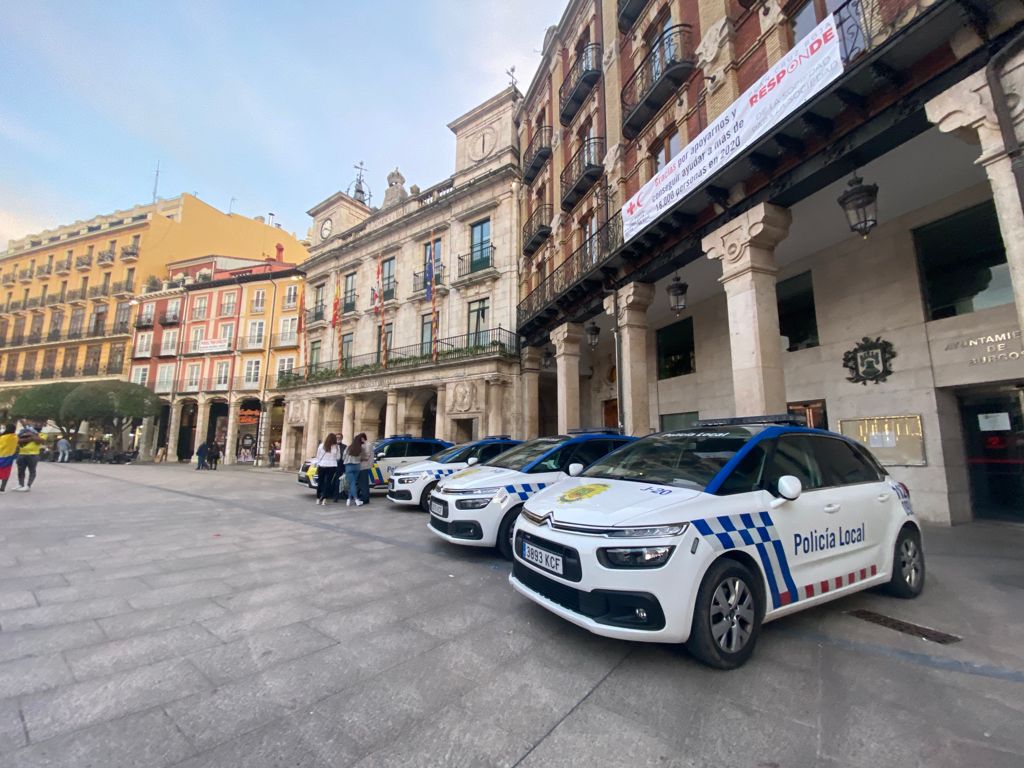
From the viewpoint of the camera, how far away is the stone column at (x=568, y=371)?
14.4 meters

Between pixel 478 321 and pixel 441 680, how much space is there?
19.5m

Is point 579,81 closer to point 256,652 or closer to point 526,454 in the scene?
point 526,454

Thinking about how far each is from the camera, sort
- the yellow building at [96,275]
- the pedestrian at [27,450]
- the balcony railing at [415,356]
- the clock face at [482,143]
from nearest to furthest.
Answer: the pedestrian at [27,450] < the balcony railing at [415,356] < the clock face at [482,143] < the yellow building at [96,275]

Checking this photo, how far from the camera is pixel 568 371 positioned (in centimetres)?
1482

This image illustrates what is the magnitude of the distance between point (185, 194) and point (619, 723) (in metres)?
56.3

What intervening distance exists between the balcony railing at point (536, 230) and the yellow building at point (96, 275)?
36303mm

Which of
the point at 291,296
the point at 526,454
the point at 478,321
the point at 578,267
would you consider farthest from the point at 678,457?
the point at 291,296

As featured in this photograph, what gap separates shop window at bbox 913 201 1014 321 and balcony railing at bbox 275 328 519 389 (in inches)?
536

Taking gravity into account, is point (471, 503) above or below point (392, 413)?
below

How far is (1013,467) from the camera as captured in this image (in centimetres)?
752

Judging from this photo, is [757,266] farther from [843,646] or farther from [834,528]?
[843,646]

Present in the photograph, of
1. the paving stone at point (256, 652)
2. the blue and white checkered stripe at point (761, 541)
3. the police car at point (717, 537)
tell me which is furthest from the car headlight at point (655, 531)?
the paving stone at point (256, 652)

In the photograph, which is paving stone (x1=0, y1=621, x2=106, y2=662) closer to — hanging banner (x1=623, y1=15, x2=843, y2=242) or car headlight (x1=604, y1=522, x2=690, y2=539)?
car headlight (x1=604, y1=522, x2=690, y2=539)

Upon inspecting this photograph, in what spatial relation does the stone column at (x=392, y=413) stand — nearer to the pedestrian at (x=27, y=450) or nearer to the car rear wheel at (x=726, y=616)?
the pedestrian at (x=27, y=450)
